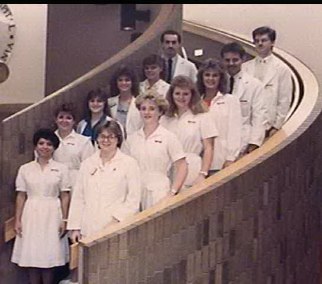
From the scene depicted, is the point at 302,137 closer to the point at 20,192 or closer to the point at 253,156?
the point at 253,156

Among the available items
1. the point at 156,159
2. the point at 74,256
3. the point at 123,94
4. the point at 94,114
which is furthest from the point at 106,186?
the point at 123,94

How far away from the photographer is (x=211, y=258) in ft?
12.7

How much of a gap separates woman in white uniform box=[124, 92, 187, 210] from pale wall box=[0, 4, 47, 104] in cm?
272

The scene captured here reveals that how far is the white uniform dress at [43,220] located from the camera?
441cm

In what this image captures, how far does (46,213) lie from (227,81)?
1125 millimetres

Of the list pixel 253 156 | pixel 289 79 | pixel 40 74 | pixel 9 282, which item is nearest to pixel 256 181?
pixel 253 156

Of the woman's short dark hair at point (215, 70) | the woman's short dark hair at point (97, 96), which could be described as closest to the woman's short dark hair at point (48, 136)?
the woman's short dark hair at point (97, 96)

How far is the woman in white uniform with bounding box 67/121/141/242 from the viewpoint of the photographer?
4.02 meters

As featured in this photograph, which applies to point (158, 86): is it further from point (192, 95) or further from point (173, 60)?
point (192, 95)

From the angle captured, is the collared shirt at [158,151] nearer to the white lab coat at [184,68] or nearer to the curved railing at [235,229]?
the curved railing at [235,229]

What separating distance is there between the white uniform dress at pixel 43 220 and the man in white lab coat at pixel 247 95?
0.96 metres

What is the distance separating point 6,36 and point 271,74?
271cm

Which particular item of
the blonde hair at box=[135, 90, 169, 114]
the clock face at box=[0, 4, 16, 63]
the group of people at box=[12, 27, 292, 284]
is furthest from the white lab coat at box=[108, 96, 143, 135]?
the clock face at box=[0, 4, 16, 63]

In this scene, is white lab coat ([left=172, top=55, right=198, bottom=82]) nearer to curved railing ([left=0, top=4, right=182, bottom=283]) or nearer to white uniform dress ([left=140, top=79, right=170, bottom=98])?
white uniform dress ([left=140, top=79, right=170, bottom=98])
